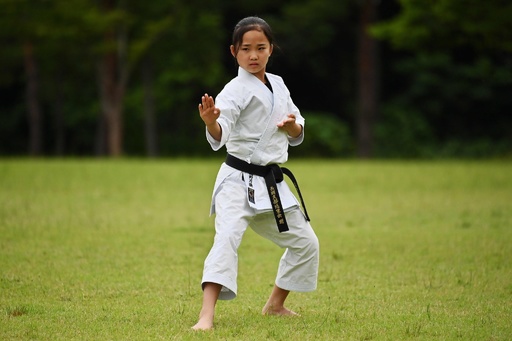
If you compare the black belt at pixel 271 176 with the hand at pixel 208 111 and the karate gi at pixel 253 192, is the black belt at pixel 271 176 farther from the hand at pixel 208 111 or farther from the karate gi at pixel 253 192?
the hand at pixel 208 111

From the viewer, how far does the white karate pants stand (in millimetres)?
4098

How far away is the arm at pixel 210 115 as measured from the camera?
3980 millimetres

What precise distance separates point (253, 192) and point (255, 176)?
0.32ft

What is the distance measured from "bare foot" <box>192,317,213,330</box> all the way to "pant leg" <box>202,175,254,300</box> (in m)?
0.19

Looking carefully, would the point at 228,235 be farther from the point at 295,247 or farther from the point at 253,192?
the point at 295,247

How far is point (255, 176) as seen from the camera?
14.1ft

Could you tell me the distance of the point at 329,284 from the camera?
5.54 m

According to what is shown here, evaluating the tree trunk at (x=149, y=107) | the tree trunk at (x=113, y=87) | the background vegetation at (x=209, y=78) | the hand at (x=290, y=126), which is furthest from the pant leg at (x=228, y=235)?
the tree trunk at (x=149, y=107)

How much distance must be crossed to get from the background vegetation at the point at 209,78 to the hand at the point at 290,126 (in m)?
19.5

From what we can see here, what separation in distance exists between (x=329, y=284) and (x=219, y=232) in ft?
5.29

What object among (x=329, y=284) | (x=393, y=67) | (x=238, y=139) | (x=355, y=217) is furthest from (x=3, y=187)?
(x=393, y=67)

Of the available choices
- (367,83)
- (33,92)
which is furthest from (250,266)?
(33,92)

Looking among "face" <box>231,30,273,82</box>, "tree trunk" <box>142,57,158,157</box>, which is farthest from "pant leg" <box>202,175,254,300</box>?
"tree trunk" <box>142,57,158,157</box>

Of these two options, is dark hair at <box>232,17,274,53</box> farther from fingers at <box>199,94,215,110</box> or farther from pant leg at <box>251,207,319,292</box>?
pant leg at <box>251,207,319,292</box>
